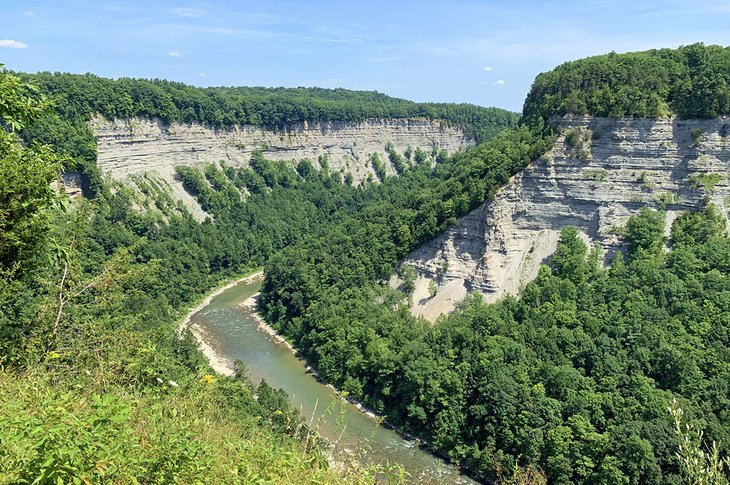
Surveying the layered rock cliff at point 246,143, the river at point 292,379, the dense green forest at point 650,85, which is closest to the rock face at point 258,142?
the layered rock cliff at point 246,143

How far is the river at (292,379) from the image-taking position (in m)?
26.1

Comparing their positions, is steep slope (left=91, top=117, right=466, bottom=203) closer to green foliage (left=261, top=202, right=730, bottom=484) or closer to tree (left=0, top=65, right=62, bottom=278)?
green foliage (left=261, top=202, right=730, bottom=484)

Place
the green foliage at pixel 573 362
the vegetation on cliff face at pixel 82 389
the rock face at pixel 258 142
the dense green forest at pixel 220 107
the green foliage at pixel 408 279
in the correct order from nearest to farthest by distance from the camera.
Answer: the vegetation on cliff face at pixel 82 389 → the green foliage at pixel 573 362 → the green foliage at pixel 408 279 → the dense green forest at pixel 220 107 → the rock face at pixel 258 142

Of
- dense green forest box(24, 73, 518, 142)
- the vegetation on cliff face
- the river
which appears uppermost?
dense green forest box(24, 73, 518, 142)

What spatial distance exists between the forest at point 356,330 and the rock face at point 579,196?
3.60 ft

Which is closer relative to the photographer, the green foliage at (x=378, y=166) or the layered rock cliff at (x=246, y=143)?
the layered rock cliff at (x=246, y=143)

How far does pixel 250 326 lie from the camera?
45562 mm

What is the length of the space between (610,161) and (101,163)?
4637 cm

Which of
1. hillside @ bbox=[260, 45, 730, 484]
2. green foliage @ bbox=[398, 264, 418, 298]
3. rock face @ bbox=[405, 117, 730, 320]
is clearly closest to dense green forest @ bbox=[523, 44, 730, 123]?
hillside @ bbox=[260, 45, 730, 484]

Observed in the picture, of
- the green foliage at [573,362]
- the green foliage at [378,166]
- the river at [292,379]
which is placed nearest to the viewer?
the green foliage at [573,362]

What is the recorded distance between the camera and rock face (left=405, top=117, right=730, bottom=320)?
33.9 m

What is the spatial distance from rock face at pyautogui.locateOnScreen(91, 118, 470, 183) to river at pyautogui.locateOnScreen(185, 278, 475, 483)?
61.6 ft

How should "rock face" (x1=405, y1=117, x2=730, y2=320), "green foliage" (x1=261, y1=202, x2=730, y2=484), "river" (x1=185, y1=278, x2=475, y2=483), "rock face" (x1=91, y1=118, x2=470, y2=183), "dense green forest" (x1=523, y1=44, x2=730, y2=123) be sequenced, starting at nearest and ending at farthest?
"green foliage" (x1=261, y1=202, x2=730, y2=484)
"river" (x1=185, y1=278, x2=475, y2=483)
"dense green forest" (x1=523, y1=44, x2=730, y2=123)
"rock face" (x1=405, y1=117, x2=730, y2=320)
"rock face" (x1=91, y1=118, x2=470, y2=183)

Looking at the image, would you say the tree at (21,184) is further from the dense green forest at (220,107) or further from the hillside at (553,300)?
the dense green forest at (220,107)
